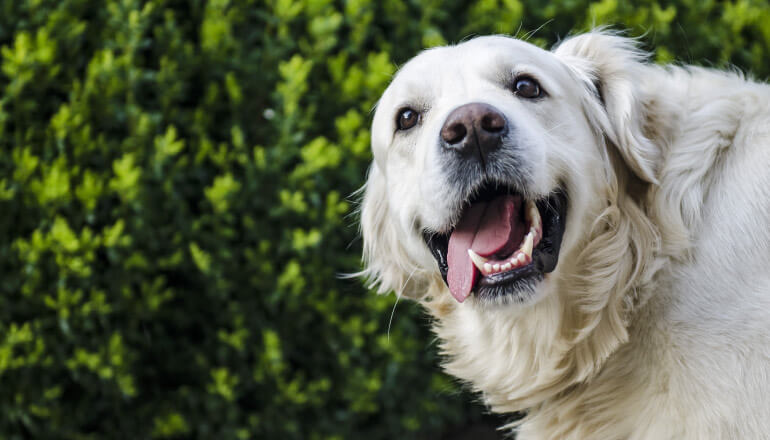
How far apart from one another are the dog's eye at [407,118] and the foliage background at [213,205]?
3.47 ft

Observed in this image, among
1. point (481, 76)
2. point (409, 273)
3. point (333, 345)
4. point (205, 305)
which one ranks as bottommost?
point (333, 345)

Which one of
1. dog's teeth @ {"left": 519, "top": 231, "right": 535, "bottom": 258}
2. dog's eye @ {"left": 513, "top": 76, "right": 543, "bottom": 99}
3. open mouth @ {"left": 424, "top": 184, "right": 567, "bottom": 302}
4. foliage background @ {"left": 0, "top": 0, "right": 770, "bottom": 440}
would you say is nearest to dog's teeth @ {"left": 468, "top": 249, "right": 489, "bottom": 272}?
open mouth @ {"left": 424, "top": 184, "right": 567, "bottom": 302}

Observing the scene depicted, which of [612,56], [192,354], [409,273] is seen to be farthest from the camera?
[192,354]

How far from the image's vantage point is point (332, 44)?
377 centimetres

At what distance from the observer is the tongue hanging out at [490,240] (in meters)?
2.29

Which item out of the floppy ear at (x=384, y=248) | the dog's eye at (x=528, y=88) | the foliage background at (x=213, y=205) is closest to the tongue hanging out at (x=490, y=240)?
the dog's eye at (x=528, y=88)

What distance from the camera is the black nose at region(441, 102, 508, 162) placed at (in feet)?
7.23

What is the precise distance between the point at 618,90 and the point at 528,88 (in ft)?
1.03

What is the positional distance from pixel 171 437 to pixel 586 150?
255 cm

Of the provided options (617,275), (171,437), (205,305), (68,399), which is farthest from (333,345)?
(617,275)

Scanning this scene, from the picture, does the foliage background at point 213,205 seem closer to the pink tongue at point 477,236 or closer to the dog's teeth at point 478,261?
the pink tongue at point 477,236

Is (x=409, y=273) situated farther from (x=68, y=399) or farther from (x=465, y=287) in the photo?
(x=68, y=399)

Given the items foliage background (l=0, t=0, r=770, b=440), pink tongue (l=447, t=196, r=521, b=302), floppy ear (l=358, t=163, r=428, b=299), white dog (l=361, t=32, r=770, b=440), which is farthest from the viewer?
foliage background (l=0, t=0, r=770, b=440)

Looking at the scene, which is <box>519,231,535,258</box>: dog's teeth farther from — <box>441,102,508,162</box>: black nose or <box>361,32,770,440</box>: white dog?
<box>441,102,508,162</box>: black nose
